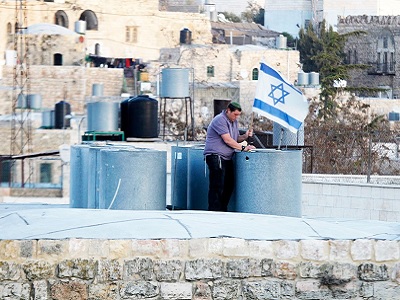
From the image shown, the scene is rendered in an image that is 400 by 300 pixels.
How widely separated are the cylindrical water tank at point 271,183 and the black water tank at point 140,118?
30.7ft

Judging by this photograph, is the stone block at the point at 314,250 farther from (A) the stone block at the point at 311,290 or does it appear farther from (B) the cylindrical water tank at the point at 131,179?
(B) the cylindrical water tank at the point at 131,179

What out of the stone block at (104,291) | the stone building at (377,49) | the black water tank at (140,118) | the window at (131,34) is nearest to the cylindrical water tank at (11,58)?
the window at (131,34)

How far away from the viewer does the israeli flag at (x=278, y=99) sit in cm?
1148

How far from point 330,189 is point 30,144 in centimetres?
1415

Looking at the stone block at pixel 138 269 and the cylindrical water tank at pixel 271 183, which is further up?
the cylindrical water tank at pixel 271 183

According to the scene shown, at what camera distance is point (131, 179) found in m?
10.1

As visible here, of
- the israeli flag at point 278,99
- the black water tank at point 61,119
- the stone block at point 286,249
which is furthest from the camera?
the black water tank at point 61,119

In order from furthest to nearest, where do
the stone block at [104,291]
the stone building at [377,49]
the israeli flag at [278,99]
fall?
the stone building at [377,49] → the israeli flag at [278,99] → the stone block at [104,291]

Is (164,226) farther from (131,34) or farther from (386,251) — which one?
(131,34)

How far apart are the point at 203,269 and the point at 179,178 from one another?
10.1 feet

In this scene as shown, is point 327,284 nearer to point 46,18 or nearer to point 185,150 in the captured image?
point 185,150

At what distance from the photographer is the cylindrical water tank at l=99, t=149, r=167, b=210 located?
33.1 feet

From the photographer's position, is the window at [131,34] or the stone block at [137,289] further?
the window at [131,34]

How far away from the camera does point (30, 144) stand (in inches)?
1257
